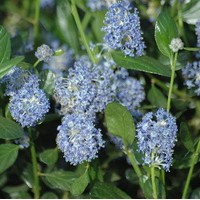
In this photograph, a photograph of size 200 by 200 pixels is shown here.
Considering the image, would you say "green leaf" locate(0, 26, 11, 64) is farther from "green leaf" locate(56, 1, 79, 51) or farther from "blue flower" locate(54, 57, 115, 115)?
"green leaf" locate(56, 1, 79, 51)

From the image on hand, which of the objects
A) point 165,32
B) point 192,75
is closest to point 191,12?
point 192,75

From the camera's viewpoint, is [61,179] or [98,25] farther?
[98,25]

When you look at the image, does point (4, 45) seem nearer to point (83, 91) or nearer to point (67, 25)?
point (83, 91)

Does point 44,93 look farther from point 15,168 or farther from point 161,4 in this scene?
point 161,4

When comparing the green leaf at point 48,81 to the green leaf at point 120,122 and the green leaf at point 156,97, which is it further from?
the green leaf at point 156,97

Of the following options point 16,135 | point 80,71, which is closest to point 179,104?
point 80,71
